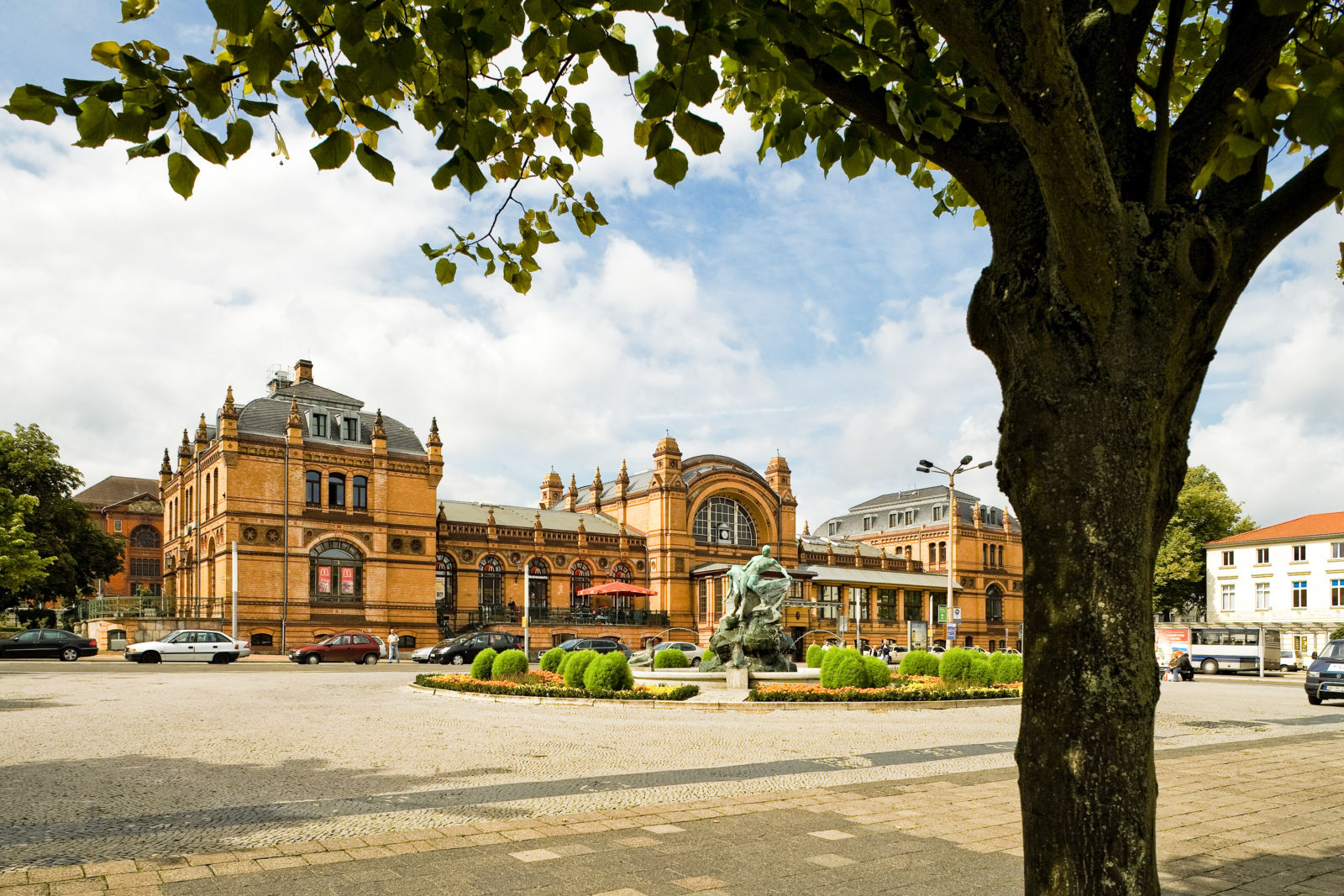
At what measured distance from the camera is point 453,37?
4281mm

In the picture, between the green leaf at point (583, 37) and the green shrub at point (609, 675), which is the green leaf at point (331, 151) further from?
the green shrub at point (609, 675)

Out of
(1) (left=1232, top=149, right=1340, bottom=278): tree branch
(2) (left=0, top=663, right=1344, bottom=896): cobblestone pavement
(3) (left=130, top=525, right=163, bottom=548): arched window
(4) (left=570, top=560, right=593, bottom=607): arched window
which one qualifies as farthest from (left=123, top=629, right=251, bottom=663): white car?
(3) (left=130, top=525, right=163, bottom=548): arched window

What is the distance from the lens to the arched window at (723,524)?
2479 inches

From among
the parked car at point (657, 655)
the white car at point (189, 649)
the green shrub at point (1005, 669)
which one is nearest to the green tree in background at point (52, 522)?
the white car at point (189, 649)

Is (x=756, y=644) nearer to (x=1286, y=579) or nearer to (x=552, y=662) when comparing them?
(x=552, y=662)

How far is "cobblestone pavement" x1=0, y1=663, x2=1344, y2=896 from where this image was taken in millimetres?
6059

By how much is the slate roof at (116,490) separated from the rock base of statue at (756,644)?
7945cm

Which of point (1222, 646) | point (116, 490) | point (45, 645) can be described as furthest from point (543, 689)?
point (116, 490)

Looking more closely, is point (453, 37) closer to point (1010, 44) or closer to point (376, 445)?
point (1010, 44)

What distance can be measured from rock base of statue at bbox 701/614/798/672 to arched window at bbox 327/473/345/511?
32004mm

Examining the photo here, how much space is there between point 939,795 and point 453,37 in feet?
23.8

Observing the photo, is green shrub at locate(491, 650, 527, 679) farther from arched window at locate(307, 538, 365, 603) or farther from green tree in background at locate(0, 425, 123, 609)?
green tree in background at locate(0, 425, 123, 609)

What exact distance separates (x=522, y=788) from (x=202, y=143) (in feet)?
21.9

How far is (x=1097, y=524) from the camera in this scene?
3574 mm
